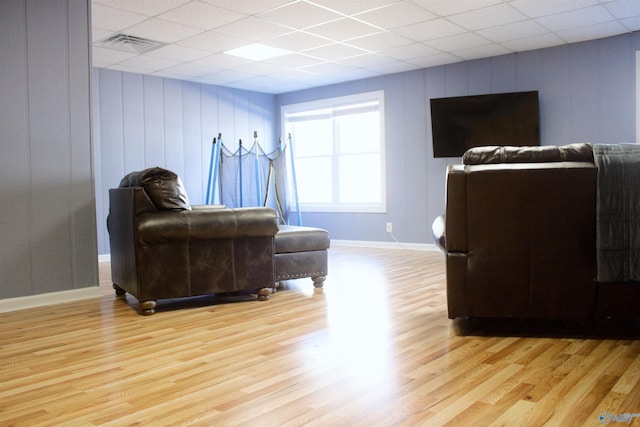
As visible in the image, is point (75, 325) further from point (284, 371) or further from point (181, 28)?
point (181, 28)

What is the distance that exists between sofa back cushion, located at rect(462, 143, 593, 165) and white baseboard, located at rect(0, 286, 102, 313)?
2776 mm

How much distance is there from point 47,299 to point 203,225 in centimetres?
130

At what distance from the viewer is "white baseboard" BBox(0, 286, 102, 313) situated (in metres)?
3.46

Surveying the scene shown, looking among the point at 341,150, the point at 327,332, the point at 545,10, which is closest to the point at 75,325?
the point at 327,332

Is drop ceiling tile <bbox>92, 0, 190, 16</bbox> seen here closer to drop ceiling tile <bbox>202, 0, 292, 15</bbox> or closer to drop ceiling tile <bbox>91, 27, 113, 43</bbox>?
drop ceiling tile <bbox>202, 0, 292, 15</bbox>

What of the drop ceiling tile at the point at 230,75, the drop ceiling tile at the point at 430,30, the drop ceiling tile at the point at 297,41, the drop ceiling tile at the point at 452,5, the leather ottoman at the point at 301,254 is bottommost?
the leather ottoman at the point at 301,254

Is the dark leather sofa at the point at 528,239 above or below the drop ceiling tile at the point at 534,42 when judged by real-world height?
below

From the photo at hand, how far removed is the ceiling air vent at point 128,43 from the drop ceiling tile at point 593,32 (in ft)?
13.1

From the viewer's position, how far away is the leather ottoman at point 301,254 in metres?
3.76

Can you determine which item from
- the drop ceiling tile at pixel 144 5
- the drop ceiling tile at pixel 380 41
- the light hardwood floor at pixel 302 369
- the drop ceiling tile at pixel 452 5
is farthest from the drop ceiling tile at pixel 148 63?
the light hardwood floor at pixel 302 369

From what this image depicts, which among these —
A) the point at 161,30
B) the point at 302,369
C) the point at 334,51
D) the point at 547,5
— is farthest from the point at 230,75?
the point at 302,369

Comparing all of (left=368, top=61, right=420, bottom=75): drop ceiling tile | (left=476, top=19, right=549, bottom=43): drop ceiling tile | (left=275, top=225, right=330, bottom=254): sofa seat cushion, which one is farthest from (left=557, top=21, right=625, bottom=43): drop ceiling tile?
(left=275, top=225, right=330, bottom=254): sofa seat cushion

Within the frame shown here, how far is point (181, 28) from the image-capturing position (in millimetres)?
4750

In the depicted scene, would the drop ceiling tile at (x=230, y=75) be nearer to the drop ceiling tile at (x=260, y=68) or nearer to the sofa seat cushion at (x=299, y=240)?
the drop ceiling tile at (x=260, y=68)
